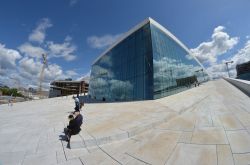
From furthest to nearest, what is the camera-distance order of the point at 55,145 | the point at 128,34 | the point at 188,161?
the point at 128,34, the point at 55,145, the point at 188,161

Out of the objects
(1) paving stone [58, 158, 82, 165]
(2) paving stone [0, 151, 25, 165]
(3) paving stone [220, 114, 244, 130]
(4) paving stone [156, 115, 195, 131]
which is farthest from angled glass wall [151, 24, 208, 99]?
(2) paving stone [0, 151, 25, 165]

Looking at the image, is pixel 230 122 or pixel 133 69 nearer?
pixel 230 122

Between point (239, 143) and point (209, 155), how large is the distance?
4.76 ft

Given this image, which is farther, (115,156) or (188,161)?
(115,156)

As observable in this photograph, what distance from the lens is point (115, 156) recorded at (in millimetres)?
5043

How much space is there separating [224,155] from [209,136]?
1.34 metres

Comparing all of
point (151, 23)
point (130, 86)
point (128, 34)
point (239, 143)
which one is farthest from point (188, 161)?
point (128, 34)

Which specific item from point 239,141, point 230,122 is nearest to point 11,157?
point 239,141

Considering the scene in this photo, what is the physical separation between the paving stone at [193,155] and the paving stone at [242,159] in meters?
0.55

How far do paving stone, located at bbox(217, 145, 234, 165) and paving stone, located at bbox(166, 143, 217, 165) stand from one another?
13 centimetres

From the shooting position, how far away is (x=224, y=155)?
4527 millimetres

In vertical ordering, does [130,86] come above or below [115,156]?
above

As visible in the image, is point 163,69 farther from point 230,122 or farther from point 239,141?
point 239,141

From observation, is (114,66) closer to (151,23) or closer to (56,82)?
(151,23)
